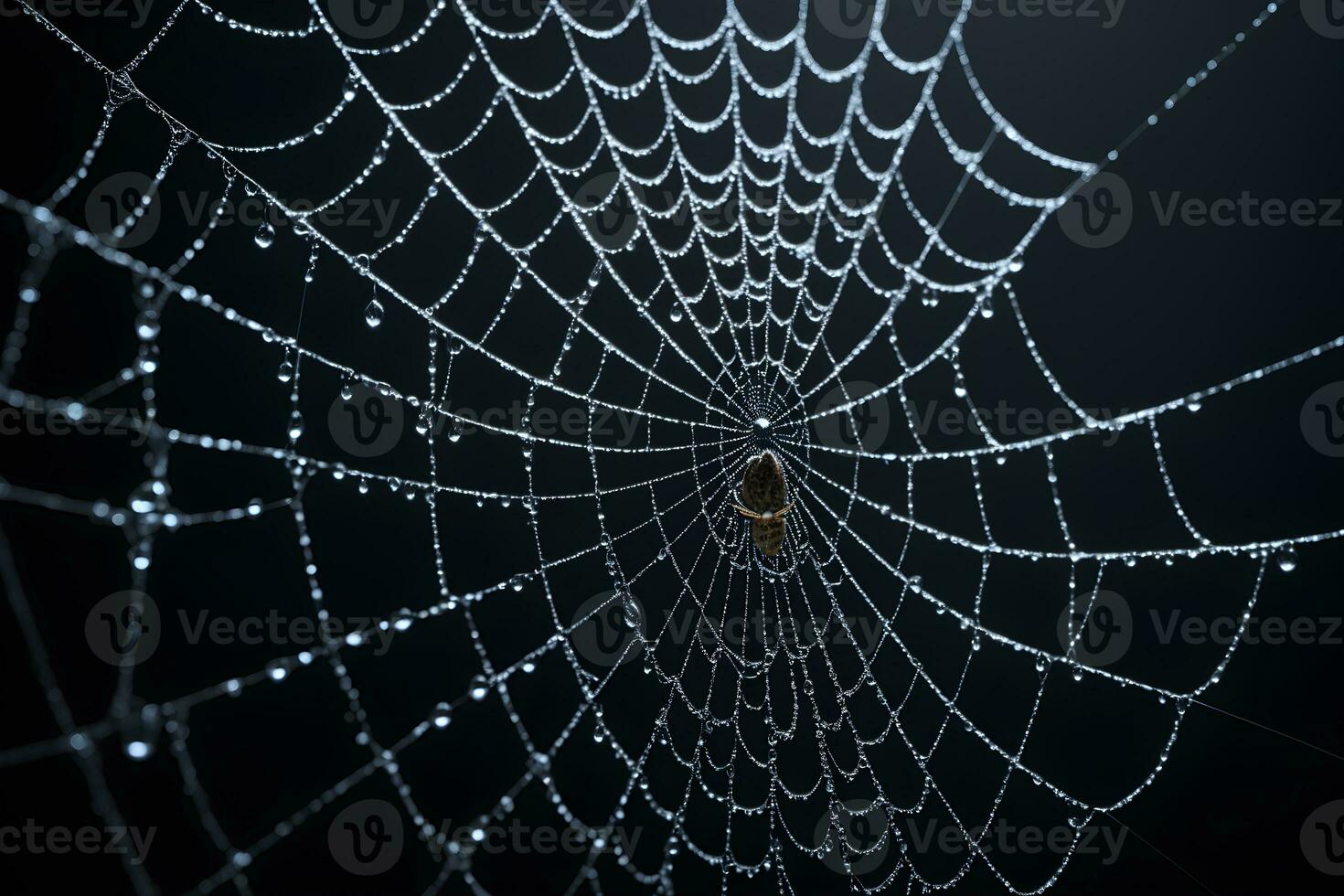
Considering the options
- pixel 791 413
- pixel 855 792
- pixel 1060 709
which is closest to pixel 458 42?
pixel 791 413

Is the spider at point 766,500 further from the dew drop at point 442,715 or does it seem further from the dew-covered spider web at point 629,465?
the dew drop at point 442,715

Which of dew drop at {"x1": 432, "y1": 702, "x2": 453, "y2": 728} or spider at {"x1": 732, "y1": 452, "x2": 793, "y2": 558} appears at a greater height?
spider at {"x1": 732, "y1": 452, "x2": 793, "y2": 558}

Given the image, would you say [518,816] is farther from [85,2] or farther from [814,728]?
[85,2]

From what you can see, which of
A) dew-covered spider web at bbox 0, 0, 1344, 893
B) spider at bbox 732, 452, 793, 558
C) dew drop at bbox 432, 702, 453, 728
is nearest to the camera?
dew drop at bbox 432, 702, 453, 728

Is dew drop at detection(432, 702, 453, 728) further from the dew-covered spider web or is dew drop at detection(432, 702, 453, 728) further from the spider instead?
the spider

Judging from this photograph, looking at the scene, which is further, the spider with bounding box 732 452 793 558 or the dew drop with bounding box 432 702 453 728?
the spider with bounding box 732 452 793 558

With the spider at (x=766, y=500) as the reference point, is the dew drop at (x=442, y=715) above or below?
below

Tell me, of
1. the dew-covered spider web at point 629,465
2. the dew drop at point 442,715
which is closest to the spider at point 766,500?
the dew-covered spider web at point 629,465

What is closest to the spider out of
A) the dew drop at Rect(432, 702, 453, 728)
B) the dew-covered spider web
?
the dew-covered spider web
